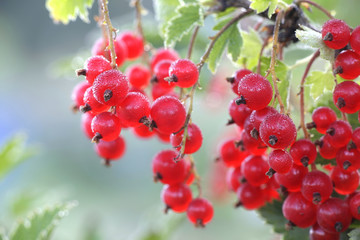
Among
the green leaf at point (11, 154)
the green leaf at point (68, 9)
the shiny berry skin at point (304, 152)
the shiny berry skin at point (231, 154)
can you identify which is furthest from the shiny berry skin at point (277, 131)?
the green leaf at point (11, 154)

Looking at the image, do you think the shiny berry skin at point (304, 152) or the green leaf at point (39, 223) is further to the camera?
the green leaf at point (39, 223)

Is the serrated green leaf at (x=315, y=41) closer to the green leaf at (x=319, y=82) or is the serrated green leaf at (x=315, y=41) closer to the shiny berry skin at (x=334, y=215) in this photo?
the green leaf at (x=319, y=82)

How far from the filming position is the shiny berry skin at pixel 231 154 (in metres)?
1.20

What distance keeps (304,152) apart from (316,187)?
8 centimetres

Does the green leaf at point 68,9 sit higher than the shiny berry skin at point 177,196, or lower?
higher

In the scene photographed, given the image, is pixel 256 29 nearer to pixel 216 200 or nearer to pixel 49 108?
pixel 216 200

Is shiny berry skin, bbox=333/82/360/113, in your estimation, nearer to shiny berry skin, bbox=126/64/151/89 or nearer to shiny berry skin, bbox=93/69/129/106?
shiny berry skin, bbox=93/69/129/106

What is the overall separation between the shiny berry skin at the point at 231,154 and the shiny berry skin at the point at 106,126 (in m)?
0.41

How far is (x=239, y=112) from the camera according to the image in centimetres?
102

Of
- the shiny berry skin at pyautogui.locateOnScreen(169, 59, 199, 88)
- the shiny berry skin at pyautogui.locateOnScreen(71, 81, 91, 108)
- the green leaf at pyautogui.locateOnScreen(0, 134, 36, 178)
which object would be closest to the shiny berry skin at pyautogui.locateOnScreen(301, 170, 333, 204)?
the shiny berry skin at pyautogui.locateOnScreen(169, 59, 199, 88)

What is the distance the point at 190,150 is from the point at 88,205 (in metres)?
4.36

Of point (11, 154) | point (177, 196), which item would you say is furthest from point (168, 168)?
point (11, 154)

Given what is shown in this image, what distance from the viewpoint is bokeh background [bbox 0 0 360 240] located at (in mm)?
1947

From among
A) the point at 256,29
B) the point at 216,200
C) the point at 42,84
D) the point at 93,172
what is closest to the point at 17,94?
the point at 42,84
